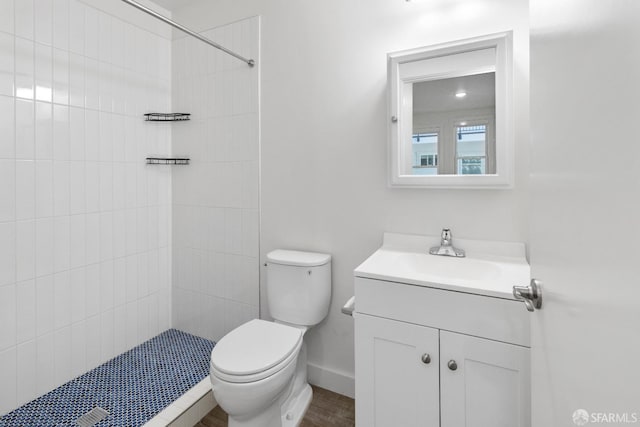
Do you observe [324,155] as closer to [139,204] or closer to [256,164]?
[256,164]

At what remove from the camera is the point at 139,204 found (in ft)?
6.93

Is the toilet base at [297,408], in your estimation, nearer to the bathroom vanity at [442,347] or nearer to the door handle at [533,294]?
the bathroom vanity at [442,347]

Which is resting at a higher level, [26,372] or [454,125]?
[454,125]

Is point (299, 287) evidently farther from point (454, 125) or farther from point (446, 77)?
point (446, 77)

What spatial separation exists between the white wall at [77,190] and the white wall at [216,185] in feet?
0.47

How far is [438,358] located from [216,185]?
5.42 feet

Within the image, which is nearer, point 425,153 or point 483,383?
point 483,383

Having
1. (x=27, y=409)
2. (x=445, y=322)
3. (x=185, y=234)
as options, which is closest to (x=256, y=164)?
(x=185, y=234)

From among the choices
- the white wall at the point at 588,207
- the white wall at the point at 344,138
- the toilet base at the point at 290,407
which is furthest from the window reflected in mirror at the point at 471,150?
the toilet base at the point at 290,407

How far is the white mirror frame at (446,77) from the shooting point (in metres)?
1.32

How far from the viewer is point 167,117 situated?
7.14 ft
